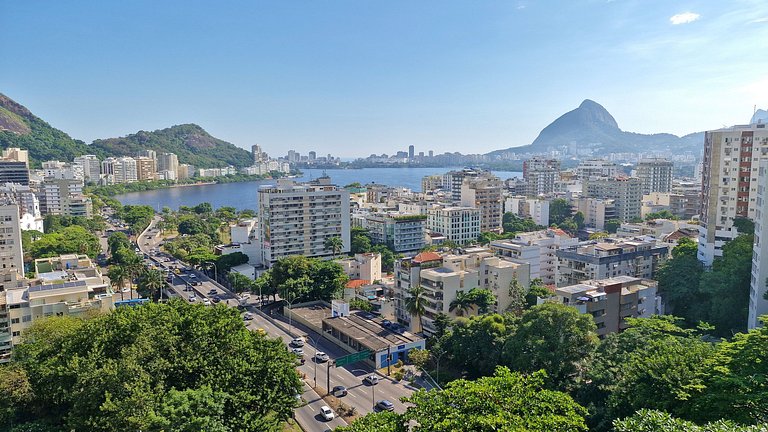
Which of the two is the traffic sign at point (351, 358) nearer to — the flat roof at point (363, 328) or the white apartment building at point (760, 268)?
the flat roof at point (363, 328)

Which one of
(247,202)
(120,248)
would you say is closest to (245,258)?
(120,248)

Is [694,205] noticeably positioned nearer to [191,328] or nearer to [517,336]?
[517,336]

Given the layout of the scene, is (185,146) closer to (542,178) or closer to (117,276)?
(542,178)

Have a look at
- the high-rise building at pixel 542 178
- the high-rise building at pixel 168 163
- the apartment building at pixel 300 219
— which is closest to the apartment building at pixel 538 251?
the apartment building at pixel 300 219

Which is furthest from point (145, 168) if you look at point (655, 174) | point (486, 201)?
point (655, 174)

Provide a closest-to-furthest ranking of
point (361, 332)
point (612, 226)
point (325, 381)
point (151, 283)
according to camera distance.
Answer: point (325, 381) < point (361, 332) < point (151, 283) < point (612, 226)
